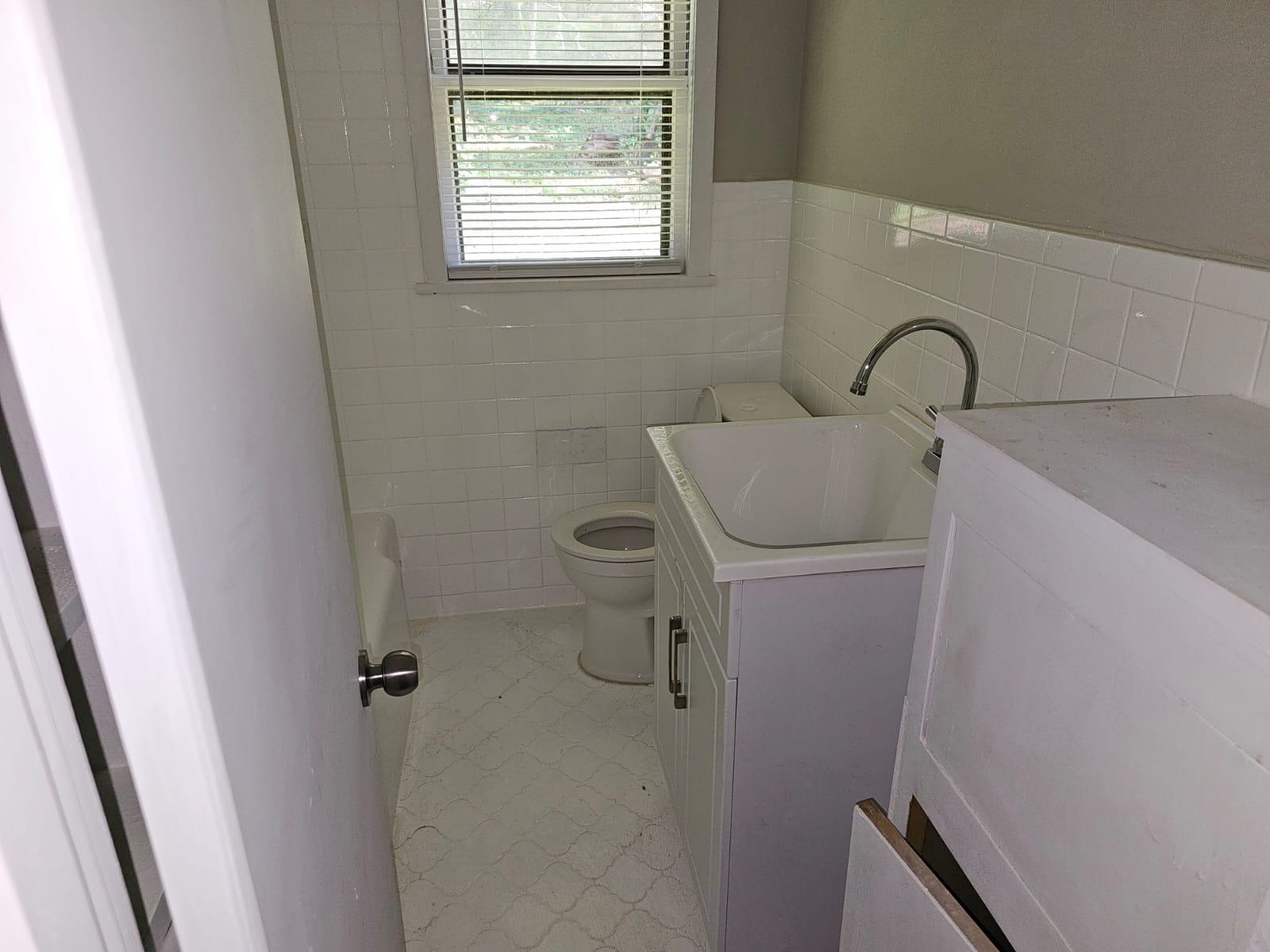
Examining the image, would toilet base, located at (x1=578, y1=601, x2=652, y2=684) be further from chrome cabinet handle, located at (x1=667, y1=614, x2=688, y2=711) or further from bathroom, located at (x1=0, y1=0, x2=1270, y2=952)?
chrome cabinet handle, located at (x1=667, y1=614, x2=688, y2=711)

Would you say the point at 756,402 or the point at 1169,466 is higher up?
the point at 1169,466

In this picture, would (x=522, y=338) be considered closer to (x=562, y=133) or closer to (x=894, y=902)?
(x=562, y=133)

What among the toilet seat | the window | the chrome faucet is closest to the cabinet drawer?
the chrome faucet

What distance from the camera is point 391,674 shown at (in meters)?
1.03

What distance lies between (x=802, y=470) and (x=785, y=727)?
24.1 inches

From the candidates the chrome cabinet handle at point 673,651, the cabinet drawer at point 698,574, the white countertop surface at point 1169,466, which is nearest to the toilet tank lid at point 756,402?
the cabinet drawer at point 698,574

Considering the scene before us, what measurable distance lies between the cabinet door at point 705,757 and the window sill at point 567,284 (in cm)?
122

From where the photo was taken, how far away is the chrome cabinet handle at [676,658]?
5.66 feet

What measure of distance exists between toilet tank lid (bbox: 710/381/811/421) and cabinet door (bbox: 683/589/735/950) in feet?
2.68

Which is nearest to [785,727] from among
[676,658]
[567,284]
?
[676,658]

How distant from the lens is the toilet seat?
2410 mm

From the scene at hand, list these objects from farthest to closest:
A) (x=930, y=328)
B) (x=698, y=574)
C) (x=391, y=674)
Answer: (x=698, y=574) → (x=930, y=328) → (x=391, y=674)

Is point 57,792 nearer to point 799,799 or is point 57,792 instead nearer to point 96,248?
point 96,248

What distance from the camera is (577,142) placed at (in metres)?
2.49
